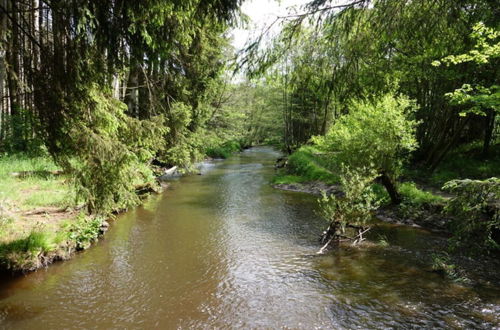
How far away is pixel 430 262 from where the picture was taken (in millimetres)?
8164

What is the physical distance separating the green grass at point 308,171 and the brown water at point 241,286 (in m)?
7.48

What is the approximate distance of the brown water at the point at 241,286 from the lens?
580 cm

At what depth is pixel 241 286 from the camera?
23.2ft

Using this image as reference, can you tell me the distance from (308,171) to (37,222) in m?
15.1

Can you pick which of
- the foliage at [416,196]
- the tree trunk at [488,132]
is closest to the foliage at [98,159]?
the foliage at [416,196]

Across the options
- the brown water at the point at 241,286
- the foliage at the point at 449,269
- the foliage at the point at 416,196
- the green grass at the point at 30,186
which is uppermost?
the green grass at the point at 30,186

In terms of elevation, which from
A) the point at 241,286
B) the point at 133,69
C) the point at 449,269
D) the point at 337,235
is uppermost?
the point at 133,69

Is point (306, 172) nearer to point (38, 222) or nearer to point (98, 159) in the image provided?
point (38, 222)

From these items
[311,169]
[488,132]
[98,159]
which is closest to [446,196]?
[488,132]

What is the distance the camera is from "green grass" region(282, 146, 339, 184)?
18438mm

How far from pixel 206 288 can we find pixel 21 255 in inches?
156

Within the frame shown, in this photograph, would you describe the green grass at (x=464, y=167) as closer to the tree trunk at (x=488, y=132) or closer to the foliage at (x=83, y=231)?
the tree trunk at (x=488, y=132)

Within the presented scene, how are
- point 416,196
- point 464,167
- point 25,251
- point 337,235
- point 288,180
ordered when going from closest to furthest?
point 25,251 → point 337,235 → point 416,196 → point 464,167 → point 288,180

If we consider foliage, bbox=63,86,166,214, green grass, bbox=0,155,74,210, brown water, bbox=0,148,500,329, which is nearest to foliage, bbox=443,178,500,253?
brown water, bbox=0,148,500,329
